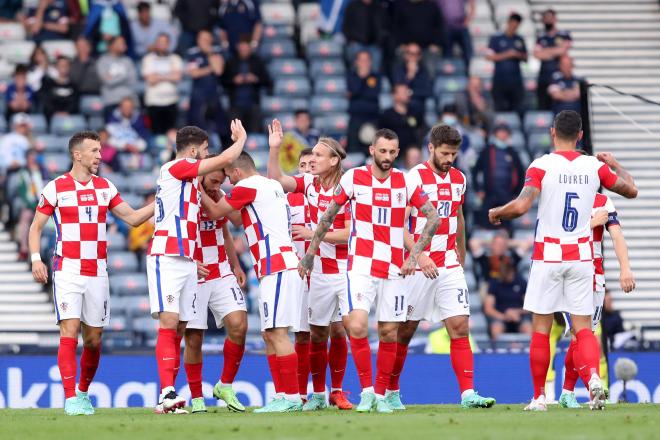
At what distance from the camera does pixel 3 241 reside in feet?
70.6

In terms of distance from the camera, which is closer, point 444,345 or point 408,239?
point 408,239

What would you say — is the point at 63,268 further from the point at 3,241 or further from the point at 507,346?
the point at 3,241

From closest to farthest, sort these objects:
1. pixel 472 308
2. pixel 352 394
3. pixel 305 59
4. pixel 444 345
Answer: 1. pixel 352 394
2. pixel 444 345
3. pixel 472 308
4. pixel 305 59

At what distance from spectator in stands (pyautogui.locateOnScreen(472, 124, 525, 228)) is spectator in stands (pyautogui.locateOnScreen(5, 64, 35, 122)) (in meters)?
6.73

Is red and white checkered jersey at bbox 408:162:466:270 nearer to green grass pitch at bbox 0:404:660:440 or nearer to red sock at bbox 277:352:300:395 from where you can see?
green grass pitch at bbox 0:404:660:440

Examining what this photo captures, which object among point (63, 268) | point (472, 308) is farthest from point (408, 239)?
point (472, 308)

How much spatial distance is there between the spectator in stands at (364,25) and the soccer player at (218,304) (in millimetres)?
10568

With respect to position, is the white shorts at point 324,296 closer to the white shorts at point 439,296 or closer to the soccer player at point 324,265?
the soccer player at point 324,265

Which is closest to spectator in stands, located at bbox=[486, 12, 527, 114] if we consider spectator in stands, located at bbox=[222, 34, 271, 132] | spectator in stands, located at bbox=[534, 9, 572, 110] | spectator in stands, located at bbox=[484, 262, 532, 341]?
spectator in stands, located at bbox=[534, 9, 572, 110]

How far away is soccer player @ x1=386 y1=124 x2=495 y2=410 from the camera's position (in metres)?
13.2

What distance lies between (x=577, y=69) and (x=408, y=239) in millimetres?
12793

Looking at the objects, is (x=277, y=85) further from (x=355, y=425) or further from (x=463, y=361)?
(x=355, y=425)

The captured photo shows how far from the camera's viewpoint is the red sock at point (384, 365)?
12.9 m

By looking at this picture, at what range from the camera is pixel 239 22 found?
2344 cm
